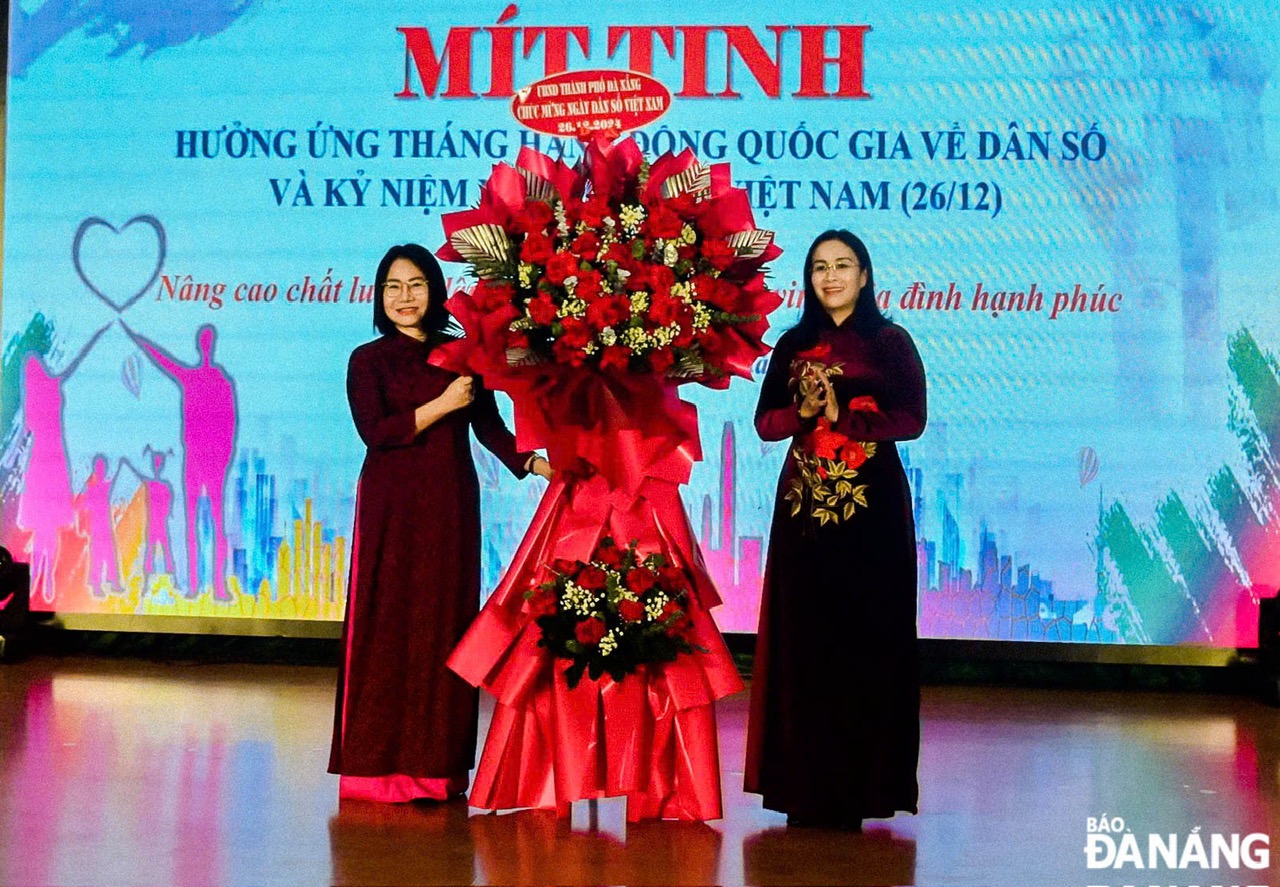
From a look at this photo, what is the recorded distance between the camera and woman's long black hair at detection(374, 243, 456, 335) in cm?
439

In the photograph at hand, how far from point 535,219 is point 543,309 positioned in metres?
0.22

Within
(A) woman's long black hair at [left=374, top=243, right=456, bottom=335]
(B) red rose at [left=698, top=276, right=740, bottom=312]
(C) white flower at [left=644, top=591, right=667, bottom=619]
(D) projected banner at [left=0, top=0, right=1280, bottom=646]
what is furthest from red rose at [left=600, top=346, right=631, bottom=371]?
(D) projected banner at [left=0, top=0, right=1280, bottom=646]

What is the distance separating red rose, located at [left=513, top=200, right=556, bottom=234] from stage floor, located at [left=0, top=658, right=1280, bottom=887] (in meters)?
1.39

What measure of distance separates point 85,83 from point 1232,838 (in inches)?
200

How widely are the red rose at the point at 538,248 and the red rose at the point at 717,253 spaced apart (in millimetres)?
349

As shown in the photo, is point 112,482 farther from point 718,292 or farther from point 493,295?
point 718,292

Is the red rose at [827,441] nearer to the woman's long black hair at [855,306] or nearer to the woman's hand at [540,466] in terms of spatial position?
the woman's long black hair at [855,306]

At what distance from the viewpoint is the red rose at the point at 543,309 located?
149 inches

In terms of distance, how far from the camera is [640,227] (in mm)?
3850

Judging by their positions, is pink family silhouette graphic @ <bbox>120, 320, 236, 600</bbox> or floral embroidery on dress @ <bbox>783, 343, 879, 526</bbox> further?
pink family silhouette graphic @ <bbox>120, 320, 236, 600</bbox>

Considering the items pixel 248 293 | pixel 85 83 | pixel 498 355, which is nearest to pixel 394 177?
pixel 248 293

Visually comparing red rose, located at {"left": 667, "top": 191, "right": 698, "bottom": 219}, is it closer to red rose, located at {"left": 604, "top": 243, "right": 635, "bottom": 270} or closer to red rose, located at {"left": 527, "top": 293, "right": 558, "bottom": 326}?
red rose, located at {"left": 604, "top": 243, "right": 635, "bottom": 270}

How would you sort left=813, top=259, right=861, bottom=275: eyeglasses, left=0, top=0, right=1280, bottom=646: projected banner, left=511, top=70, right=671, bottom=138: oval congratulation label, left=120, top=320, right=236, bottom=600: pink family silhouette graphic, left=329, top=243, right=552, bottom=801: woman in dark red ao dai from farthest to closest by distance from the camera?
left=120, top=320, right=236, bottom=600: pink family silhouette graphic → left=511, top=70, right=671, bottom=138: oval congratulation label → left=0, top=0, right=1280, bottom=646: projected banner → left=329, top=243, right=552, bottom=801: woman in dark red ao dai → left=813, top=259, right=861, bottom=275: eyeglasses

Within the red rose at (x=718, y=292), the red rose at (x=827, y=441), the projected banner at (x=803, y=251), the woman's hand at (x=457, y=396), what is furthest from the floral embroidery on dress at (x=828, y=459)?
the projected banner at (x=803, y=251)
